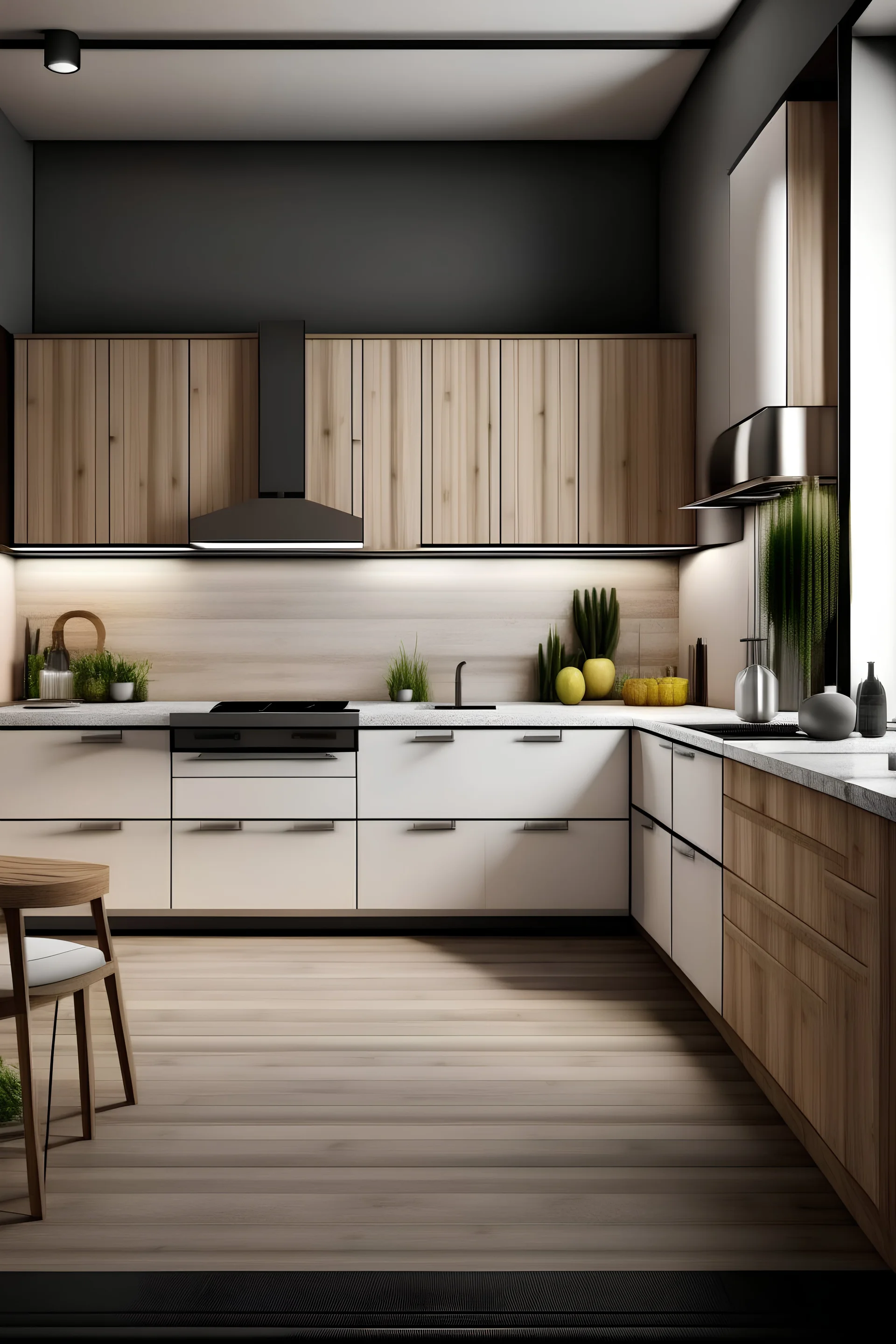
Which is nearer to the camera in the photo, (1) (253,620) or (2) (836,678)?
(2) (836,678)

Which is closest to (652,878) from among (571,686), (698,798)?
(698,798)

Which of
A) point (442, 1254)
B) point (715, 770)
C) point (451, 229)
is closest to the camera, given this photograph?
point (442, 1254)

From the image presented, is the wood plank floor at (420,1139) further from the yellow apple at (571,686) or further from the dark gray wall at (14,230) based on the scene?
the dark gray wall at (14,230)

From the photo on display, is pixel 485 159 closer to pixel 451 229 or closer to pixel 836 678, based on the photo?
pixel 451 229

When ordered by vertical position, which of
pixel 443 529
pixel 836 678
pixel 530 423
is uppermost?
pixel 530 423

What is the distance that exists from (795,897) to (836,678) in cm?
114

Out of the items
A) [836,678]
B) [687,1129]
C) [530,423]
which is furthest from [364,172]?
[687,1129]

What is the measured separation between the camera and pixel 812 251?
3.26 meters

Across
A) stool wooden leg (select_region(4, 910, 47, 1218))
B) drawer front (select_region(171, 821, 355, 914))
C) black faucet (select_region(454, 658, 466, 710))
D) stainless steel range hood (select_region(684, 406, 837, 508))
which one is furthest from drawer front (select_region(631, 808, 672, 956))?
stool wooden leg (select_region(4, 910, 47, 1218))

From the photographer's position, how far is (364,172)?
4617mm

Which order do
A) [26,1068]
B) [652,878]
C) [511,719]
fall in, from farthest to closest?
[511,719]
[652,878]
[26,1068]

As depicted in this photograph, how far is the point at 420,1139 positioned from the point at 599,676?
8.41 ft

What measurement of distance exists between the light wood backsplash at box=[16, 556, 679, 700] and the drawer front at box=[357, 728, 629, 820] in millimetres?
784

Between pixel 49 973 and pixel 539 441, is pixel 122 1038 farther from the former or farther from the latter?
pixel 539 441
